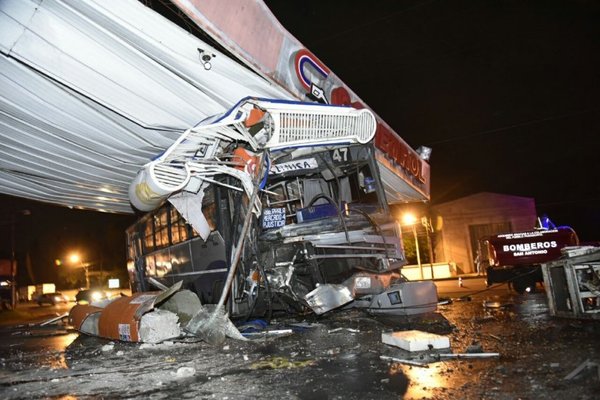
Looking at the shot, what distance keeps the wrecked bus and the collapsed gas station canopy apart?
0.68 metres

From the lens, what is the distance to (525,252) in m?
11.2

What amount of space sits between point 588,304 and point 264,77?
5.26 metres

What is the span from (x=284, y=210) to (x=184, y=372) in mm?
3122

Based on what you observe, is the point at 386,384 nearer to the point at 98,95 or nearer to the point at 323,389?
the point at 323,389

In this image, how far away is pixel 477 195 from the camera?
87.7 feet

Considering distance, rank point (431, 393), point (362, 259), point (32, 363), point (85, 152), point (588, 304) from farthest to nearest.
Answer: point (85, 152) < point (362, 259) < point (588, 304) < point (32, 363) < point (431, 393)

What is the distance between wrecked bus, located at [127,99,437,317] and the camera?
576cm

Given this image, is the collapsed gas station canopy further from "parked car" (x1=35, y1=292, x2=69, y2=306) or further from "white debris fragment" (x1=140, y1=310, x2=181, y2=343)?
"parked car" (x1=35, y1=292, x2=69, y2=306)

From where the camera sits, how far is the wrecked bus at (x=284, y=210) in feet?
18.9

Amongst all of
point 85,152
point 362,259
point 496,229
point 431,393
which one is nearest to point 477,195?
point 496,229

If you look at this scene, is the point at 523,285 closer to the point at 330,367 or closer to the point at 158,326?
the point at 330,367

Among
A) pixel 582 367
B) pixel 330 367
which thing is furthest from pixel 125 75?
pixel 582 367

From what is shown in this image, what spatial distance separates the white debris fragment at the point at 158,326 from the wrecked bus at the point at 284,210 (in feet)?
2.98

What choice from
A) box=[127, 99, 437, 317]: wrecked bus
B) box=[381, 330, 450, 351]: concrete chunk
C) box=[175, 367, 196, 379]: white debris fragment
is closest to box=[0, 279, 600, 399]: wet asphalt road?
box=[175, 367, 196, 379]: white debris fragment
